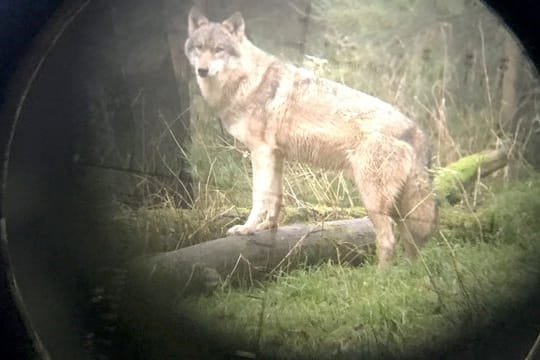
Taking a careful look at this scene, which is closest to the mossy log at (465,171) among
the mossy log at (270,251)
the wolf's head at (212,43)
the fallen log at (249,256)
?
the mossy log at (270,251)

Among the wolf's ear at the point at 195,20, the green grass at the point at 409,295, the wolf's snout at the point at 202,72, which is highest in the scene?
the wolf's ear at the point at 195,20

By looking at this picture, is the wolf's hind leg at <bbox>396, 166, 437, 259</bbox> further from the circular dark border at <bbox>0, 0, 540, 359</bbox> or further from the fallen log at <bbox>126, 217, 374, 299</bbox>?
the circular dark border at <bbox>0, 0, 540, 359</bbox>

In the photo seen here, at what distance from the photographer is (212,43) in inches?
68.1

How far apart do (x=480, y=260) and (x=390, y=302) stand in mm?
180

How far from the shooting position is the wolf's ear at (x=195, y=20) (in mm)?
1728

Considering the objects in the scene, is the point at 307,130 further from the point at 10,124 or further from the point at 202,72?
the point at 10,124

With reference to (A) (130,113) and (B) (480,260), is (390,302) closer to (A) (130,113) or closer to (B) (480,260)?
(B) (480,260)

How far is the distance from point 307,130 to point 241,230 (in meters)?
0.22

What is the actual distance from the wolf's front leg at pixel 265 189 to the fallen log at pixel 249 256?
0.07ft

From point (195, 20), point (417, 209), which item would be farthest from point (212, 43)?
point (417, 209)

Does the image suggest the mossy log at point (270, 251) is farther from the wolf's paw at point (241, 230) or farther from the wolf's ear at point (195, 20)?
the wolf's ear at point (195, 20)

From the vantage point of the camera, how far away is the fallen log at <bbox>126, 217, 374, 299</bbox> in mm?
1720

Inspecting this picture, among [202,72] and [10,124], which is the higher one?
[202,72]

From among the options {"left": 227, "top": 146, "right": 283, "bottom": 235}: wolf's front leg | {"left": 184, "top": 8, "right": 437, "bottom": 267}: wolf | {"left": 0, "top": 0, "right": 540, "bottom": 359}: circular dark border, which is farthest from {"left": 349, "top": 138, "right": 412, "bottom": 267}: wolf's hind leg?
{"left": 0, "top": 0, "right": 540, "bottom": 359}: circular dark border
